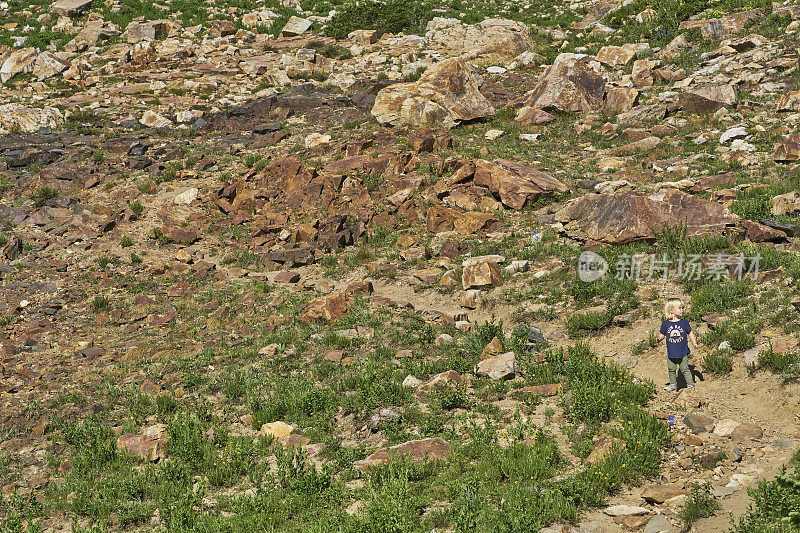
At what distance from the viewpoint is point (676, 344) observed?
26.5ft

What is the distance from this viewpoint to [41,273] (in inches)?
582

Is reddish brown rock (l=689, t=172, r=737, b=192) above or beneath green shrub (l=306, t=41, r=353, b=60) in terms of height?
beneath

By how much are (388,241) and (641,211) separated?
19.2 ft

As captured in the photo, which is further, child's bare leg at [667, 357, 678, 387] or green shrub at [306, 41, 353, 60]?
green shrub at [306, 41, 353, 60]

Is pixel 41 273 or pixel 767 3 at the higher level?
pixel 767 3

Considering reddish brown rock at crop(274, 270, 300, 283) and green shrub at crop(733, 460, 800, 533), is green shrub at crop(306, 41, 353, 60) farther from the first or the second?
green shrub at crop(733, 460, 800, 533)

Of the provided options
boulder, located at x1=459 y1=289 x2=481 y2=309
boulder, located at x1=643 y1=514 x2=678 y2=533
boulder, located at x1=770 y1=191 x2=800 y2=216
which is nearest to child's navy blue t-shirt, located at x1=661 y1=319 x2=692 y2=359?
boulder, located at x1=643 y1=514 x2=678 y2=533

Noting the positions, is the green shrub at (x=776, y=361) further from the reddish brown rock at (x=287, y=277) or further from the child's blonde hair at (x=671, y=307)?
the reddish brown rock at (x=287, y=277)

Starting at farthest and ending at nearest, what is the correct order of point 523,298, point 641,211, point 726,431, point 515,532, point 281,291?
point 281,291, point 641,211, point 523,298, point 726,431, point 515,532

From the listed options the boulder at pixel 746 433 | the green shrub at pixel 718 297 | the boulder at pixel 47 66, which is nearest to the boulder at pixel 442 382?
the boulder at pixel 746 433

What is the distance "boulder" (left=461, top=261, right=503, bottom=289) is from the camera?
12.2 metres

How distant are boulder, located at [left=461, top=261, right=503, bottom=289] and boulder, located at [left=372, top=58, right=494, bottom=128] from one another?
951 cm

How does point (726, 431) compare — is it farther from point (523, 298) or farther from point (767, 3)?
point (767, 3)

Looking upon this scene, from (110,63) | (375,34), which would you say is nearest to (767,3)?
(375,34)
